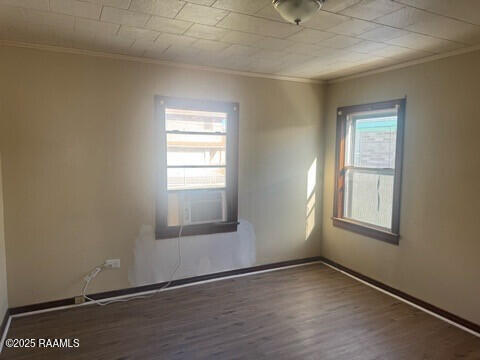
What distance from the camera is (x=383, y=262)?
3.67 metres

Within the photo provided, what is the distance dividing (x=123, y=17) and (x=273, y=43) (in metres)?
1.17

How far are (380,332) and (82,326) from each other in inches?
98.7

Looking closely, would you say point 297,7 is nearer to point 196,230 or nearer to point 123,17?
point 123,17

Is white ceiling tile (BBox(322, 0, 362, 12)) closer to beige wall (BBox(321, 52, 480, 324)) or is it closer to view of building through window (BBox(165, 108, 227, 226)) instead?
beige wall (BBox(321, 52, 480, 324))

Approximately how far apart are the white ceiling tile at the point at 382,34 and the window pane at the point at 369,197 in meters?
1.54

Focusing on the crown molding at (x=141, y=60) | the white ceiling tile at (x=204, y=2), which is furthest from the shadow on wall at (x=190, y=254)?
the white ceiling tile at (x=204, y=2)

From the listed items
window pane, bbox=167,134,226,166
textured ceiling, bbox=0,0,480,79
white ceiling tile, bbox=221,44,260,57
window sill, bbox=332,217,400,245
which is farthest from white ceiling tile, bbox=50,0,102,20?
window sill, bbox=332,217,400,245

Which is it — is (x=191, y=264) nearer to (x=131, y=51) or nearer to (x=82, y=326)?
(x=82, y=326)

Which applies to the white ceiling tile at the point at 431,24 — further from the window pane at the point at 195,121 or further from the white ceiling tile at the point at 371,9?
the window pane at the point at 195,121

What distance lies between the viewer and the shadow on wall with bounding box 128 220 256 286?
3.48 meters

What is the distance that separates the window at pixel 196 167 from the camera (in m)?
3.51

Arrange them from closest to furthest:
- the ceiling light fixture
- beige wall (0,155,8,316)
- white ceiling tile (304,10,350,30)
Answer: the ceiling light fixture
white ceiling tile (304,10,350,30)
beige wall (0,155,8,316)

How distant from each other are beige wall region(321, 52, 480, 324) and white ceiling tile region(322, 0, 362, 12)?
1.51 meters

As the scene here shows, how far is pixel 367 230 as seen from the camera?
3.82m
